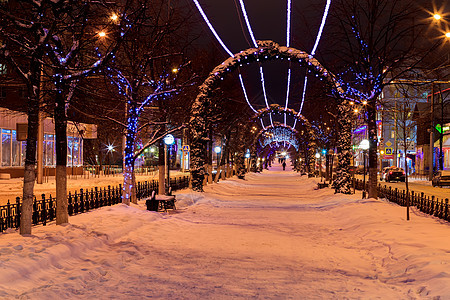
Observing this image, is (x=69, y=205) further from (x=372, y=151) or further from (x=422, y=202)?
(x=372, y=151)

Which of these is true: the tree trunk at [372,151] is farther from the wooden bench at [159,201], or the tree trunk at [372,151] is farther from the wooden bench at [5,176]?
the wooden bench at [5,176]

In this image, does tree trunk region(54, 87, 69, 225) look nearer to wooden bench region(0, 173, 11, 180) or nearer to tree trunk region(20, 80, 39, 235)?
tree trunk region(20, 80, 39, 235)

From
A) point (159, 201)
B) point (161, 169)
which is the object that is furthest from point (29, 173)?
point (161, 169)

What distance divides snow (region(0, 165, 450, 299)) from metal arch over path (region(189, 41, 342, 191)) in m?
11.9

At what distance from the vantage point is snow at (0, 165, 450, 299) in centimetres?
700

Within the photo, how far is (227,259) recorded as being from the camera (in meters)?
9.38

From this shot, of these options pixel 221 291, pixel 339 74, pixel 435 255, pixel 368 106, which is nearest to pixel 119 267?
pixel 221 291

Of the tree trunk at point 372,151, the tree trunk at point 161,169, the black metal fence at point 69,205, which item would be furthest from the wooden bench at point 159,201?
the tree trunk at point 372,151

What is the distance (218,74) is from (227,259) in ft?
61.6

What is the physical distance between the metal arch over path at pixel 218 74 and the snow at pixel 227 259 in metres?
11.9

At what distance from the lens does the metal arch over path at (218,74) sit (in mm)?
25797

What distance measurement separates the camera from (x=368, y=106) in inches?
785

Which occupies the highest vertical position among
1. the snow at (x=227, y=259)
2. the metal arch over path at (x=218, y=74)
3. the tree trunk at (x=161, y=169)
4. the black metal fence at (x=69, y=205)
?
the metal arch over path at (x=218, y=74)

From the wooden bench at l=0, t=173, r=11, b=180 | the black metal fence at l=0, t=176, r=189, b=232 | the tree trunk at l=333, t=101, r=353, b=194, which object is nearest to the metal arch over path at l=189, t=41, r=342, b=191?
the tree trunk at l=333, t=101, r=353, b=194
